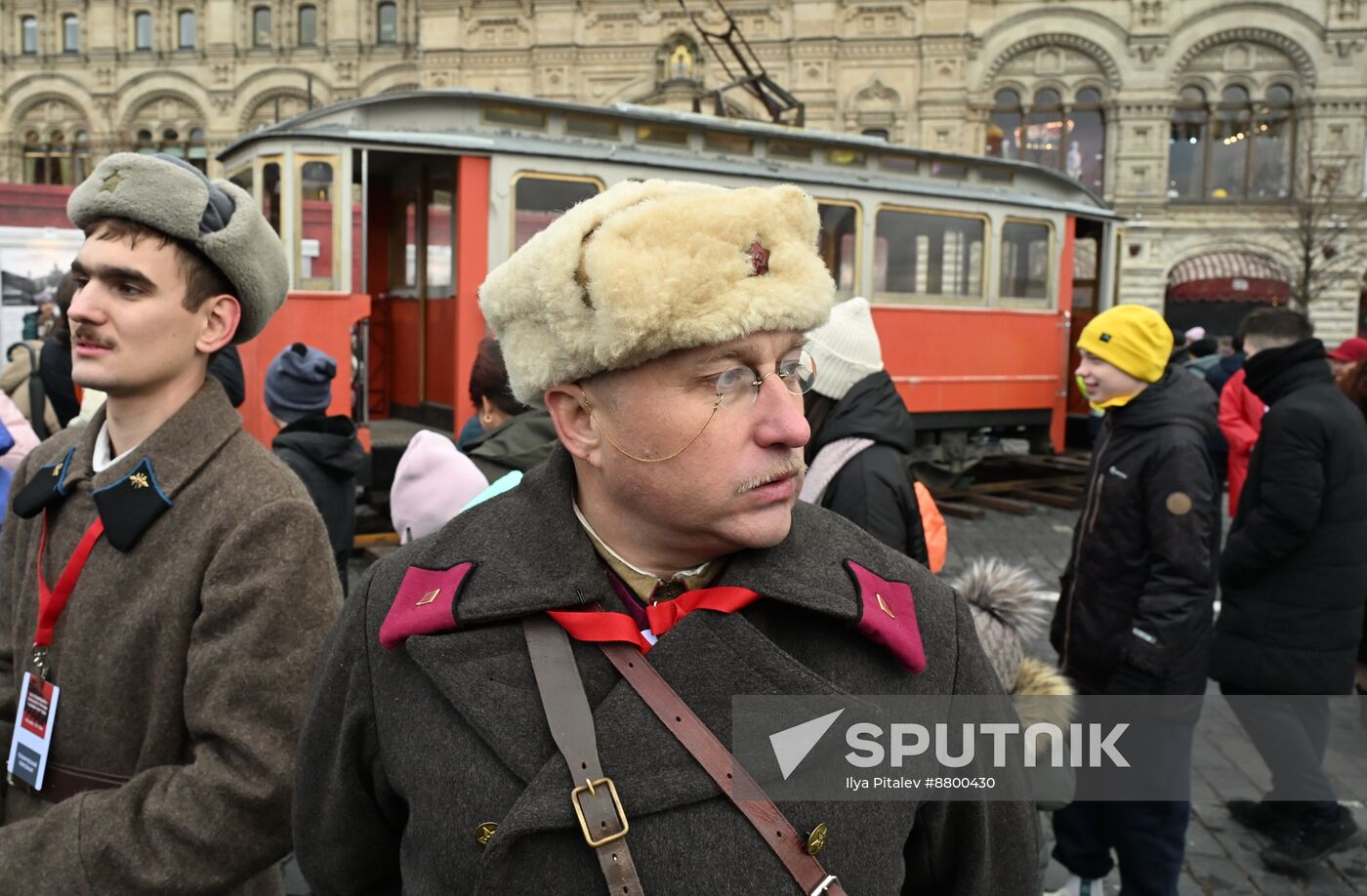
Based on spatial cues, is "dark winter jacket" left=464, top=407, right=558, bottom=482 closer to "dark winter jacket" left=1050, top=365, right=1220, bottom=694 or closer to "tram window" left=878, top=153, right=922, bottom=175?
"dark winter jacket" left=1050, top=365, right=1220, bottom=694

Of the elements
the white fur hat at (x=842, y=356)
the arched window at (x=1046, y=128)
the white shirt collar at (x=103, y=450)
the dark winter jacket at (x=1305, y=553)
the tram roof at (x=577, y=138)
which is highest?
the arched window at (x=1046, y=128)

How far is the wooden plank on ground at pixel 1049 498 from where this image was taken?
455 inches

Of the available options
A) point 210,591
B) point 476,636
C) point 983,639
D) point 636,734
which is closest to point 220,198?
point 210,591

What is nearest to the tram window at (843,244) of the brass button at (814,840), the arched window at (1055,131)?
the brass button at (814,840)

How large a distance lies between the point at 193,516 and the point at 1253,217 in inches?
1328

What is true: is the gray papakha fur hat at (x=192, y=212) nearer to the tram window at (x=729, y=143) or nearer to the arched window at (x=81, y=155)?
the tram window at (x=729, y=143)

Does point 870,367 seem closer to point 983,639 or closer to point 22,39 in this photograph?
point 983,639

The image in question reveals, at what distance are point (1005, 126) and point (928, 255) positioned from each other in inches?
902

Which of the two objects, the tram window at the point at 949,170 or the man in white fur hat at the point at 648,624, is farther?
the tram window at the point at 949,170

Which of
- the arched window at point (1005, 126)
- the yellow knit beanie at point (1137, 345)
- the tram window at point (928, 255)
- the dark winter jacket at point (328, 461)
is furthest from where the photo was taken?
the arched window at point (1005, 126)

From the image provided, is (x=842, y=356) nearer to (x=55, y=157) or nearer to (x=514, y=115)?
→ (x=514, y=115)

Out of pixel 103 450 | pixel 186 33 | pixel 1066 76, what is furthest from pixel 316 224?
pixel 186 33

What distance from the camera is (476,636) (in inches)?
55.1

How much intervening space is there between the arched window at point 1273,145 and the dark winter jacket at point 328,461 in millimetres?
32939
